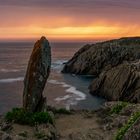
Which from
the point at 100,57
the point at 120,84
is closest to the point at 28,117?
the point at 120,84

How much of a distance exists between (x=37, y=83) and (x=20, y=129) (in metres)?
3.90

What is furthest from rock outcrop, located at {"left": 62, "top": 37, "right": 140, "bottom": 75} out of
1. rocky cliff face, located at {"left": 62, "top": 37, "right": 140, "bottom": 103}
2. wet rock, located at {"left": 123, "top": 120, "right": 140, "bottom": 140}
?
wet rock, located at {"left": 123, "top": 120, "right": 140, "bottom": 140}

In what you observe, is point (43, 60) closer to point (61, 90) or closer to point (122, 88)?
point (122, 88)

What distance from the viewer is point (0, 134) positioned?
23594 millimetres

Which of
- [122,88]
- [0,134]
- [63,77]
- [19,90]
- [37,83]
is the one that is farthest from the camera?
[63,77]

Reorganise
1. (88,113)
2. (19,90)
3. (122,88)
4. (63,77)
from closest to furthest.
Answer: (88,113), (122,88), (19,90), (63,77)

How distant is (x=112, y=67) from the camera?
8731 cm

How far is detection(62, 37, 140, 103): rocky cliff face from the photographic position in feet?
234

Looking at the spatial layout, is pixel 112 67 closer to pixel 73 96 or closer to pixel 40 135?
pixel 73 96

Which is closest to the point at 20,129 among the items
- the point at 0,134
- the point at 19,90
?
the point at 0,134

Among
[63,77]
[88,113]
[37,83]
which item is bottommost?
[63,77]

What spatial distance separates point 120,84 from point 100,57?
43.2 metres

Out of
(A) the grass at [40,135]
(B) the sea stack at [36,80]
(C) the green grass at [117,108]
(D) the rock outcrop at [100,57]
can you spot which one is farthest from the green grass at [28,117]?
(D) the rock outcrop at [100,57]

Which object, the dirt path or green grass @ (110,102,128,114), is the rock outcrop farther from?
the dirt path
